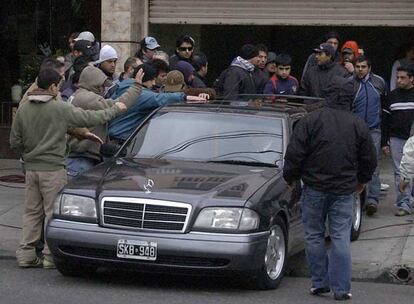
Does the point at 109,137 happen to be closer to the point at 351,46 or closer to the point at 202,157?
the point at 202,157

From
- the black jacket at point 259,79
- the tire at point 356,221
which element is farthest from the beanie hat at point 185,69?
the tire at point 356,221

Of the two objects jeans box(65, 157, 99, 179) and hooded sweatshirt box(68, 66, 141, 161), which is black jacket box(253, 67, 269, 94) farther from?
jeans box(65, 157, 99, 179)

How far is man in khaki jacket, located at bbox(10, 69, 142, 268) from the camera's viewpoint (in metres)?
8.66

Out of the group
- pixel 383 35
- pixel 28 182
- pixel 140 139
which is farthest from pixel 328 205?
pixel 383 35

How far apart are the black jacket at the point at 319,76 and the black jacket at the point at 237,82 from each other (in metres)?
→ 0.73

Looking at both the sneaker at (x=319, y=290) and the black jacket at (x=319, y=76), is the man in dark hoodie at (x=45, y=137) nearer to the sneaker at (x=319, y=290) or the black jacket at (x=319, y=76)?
the sneaker at (x=319, y=290)

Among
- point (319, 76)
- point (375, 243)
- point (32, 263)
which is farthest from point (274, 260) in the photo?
point (319, 76)

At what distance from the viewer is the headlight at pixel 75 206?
7875 millimetres

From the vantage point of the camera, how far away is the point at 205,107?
30.3ft

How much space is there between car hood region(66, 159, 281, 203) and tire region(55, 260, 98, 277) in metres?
0.67

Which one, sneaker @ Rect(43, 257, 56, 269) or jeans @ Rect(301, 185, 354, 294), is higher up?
jeans @ Rect(301, 185, 354, 294)

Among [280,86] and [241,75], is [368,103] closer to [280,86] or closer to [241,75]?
[280,86]

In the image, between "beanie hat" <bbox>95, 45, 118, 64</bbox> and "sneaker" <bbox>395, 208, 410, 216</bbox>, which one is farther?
"sneaker" <bbox>395, 208, 410, 216</bbox>

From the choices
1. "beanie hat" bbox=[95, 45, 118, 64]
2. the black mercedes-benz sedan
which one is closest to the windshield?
the black mercedes-benz sedan
